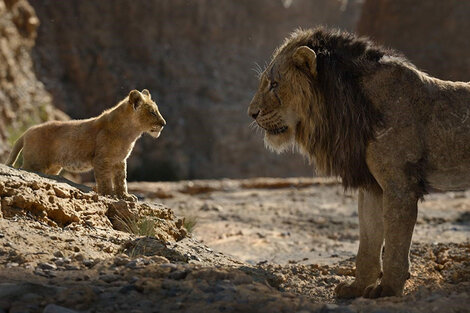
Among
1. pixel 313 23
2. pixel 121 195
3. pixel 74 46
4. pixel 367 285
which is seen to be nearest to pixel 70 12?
pixel 74 46

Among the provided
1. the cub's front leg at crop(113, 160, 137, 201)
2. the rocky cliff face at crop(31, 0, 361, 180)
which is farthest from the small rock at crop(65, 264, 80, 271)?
the rocky cliff face at crop(31, 0, 361, 180)

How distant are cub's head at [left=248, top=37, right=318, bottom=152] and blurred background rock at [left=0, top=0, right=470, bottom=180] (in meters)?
17.7

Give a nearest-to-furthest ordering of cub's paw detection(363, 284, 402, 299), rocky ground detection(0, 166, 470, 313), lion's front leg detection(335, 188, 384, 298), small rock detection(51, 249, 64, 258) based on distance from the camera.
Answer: rocky ground detection(0, 166, 470, 313)
small rock detection(51, 249, 64, 258)
cub's paw detection(363, 284, 402, 299)
lion's front leg detection(335, 188, 384, 298)

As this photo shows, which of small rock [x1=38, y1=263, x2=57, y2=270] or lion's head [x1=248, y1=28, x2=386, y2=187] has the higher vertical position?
lion's head [x1=248, y1=28, x2=386, y2=187]

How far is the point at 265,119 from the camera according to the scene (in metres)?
5.93

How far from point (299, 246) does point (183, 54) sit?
2193cm

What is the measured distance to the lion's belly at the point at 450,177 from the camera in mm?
5492

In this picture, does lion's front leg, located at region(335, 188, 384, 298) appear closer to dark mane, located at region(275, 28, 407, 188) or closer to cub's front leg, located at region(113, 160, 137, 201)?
dark mane, located at region(275, 28, 407, 188)

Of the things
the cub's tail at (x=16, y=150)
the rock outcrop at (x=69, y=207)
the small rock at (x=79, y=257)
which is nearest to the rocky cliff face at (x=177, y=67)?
the cub's tail at (x=16, y=150)

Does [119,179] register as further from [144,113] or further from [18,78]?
[18,78]

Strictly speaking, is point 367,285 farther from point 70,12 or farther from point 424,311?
point 70,12

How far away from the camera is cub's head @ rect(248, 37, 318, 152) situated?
19.1 ft

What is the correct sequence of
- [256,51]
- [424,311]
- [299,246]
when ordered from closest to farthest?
[424,311], [299,246], [256,51]

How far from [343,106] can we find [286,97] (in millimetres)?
516
